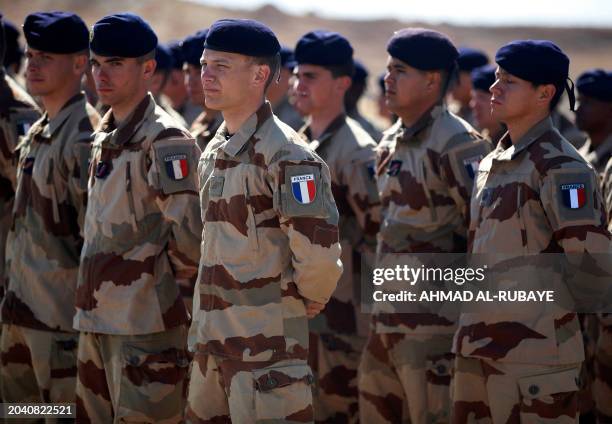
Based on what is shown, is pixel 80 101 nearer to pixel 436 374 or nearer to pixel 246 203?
pixel 246 203

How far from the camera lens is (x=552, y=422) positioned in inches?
206

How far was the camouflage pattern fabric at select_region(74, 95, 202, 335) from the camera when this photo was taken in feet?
18.4

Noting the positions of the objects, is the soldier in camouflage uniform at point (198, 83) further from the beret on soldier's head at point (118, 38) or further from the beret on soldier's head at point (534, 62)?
the beret on soldier's head at point (534, 62)

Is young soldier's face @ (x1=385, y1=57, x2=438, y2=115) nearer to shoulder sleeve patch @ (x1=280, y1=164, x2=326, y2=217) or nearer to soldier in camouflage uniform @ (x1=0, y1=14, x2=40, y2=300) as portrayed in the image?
shoulder sleeve patch @ (x1=280, y1=164, x2=326, y2=217)

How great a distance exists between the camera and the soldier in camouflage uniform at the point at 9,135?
7012 millimetres

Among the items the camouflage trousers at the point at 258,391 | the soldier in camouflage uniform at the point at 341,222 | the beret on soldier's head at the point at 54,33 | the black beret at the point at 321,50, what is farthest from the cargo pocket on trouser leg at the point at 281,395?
the black beret at the point at 321,50

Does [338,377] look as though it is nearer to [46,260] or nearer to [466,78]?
[46,260]

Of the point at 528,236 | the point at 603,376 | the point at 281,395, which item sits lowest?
the point at 603,376

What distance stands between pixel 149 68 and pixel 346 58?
2.26m

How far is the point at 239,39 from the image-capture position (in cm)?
503

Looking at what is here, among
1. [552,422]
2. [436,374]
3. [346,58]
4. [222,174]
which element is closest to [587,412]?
[436,374]

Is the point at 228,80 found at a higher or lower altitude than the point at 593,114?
higher

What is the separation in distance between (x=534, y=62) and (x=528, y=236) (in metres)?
1.00

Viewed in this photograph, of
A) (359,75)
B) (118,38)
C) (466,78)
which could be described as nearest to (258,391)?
(118,38)
